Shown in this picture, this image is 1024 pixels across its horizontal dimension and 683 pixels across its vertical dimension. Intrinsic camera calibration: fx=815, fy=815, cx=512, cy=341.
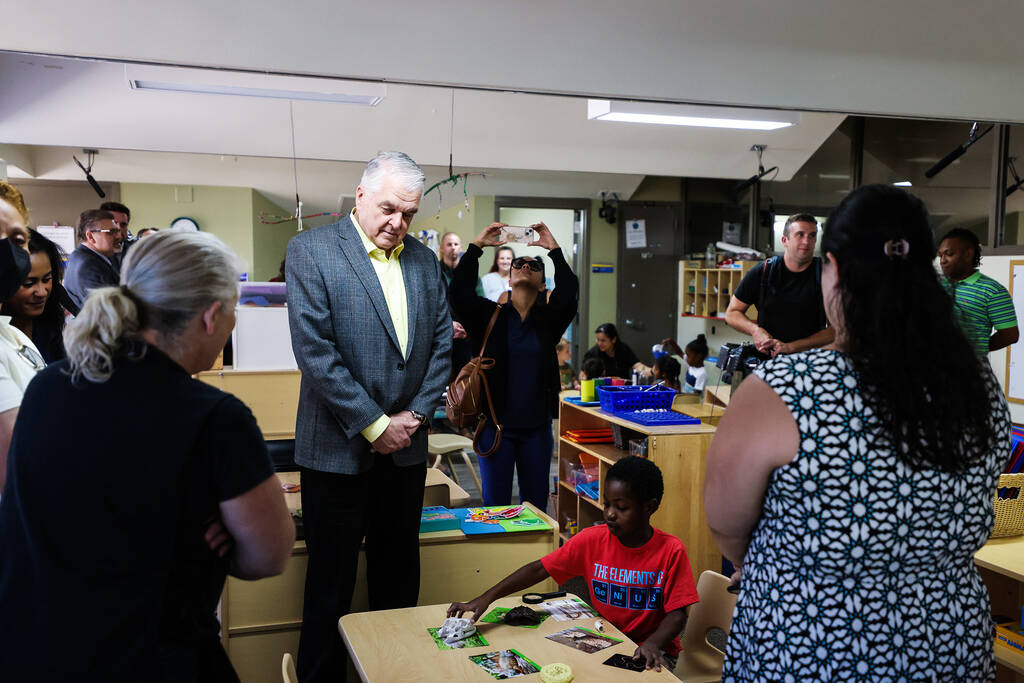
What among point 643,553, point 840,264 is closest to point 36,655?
point 840,264

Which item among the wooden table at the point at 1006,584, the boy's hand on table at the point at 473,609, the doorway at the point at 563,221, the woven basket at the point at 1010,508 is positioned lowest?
the wooden table at the point at 1006,584

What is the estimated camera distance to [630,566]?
2553 millimetres

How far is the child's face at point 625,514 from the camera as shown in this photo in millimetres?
2574

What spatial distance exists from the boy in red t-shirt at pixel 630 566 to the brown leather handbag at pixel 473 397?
1113mm

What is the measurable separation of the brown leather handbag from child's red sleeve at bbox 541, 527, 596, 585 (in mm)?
1155

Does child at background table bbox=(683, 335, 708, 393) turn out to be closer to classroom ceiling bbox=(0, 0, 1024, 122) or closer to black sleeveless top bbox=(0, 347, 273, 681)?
classroom ceiling bbox=(0, 0, 1024, 122)

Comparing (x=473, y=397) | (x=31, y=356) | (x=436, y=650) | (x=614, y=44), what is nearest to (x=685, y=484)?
(x=473, y=397)

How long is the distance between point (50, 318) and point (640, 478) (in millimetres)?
1940

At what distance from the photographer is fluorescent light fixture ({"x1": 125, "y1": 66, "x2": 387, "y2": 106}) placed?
4492 millimetres

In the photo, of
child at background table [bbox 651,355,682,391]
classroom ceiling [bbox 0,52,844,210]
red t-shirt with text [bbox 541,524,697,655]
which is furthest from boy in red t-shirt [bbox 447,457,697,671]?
child at background table [bbox 651,355,682,391]

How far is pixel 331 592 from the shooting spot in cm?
241

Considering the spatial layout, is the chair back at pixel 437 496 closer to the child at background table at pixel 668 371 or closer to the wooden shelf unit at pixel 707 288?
the child at background table at pixel 668 371

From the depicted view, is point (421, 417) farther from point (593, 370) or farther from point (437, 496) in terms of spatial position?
point (593, 370)

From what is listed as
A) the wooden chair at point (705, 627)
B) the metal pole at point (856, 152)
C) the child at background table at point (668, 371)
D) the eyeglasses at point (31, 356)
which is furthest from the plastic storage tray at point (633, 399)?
the metal pole at point (856, 152)
